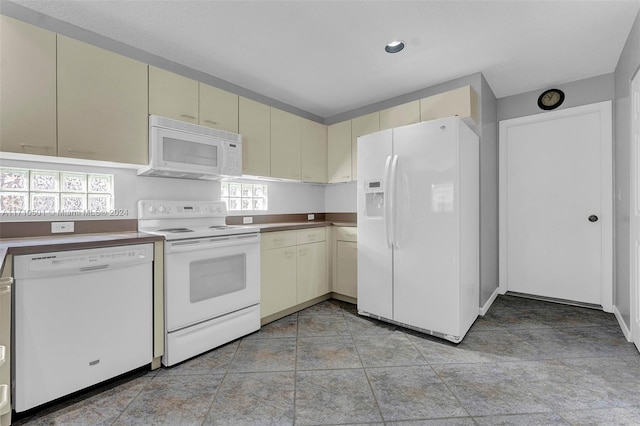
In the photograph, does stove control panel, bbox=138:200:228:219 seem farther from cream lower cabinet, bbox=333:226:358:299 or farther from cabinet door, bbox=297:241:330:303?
cream lower cabinet, bbox=333:226:358:299

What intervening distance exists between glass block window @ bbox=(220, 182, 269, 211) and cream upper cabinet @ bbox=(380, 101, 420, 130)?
159cm

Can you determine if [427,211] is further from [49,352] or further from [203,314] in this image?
[49,352]

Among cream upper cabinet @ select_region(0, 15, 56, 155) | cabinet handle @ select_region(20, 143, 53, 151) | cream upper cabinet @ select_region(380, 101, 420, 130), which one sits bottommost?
cabinet handle @ select_region(20, 143, 53, 151)

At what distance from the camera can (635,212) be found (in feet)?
7.24

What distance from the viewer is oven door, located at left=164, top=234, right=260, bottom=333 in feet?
6.79

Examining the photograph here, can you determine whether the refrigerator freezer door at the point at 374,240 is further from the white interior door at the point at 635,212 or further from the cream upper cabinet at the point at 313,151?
the white interior door at the point at 635,212

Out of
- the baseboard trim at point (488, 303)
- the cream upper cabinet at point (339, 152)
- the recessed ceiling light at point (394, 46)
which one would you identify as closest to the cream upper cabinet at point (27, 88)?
the recessed ceiling light at point (394, 46)

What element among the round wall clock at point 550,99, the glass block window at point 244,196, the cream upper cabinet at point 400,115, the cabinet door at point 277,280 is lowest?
the cabinet door at point 277,280

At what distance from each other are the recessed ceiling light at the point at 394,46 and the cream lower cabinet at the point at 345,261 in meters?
1.75

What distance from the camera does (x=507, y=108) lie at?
3551mm

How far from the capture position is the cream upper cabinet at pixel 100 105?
1.88 meters

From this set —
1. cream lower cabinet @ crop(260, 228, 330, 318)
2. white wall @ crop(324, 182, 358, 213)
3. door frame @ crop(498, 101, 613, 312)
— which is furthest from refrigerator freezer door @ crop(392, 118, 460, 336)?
door frame @ crop(498, 101, 613, 312)

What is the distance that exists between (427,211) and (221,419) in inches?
79.4

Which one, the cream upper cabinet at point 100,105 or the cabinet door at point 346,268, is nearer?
the cream upper cabinet at point 100,105
